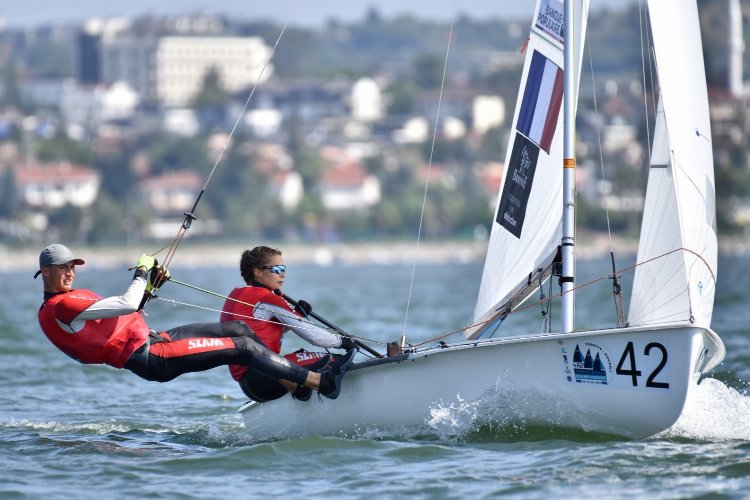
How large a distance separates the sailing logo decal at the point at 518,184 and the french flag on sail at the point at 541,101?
0.23 feet

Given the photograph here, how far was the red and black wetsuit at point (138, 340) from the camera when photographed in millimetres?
7770

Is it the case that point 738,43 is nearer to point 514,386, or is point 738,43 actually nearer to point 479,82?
point 479,82

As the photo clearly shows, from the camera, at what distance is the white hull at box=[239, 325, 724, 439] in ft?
24.7

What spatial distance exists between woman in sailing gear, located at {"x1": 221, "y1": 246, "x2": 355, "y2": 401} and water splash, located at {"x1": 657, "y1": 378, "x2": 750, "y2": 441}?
70.5 inches

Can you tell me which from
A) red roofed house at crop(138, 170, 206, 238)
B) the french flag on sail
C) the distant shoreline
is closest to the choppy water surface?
the french flag on sail

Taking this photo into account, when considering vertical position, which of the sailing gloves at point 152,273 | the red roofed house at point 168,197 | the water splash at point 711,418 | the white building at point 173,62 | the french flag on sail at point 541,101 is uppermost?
the white building at point 173,62

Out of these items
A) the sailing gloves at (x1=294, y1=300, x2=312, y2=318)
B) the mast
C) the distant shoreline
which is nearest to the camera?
the mast

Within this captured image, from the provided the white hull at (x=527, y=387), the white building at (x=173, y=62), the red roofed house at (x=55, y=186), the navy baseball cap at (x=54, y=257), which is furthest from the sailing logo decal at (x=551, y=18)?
the white building at (x=173, y=62)

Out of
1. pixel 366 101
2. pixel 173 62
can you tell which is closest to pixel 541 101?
pixel 366 101

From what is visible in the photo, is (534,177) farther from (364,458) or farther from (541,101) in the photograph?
(364,458)

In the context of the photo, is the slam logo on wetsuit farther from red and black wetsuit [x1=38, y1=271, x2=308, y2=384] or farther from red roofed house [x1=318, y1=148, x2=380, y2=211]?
red roofed house [x1=318, y1=148, x2=380, y2=211]

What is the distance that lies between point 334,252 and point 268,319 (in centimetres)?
7768

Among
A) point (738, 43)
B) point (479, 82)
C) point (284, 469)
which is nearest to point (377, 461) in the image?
point (284, 469)

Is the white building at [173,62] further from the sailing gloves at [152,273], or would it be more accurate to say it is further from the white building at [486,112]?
the sailing gloves at [152,273]
